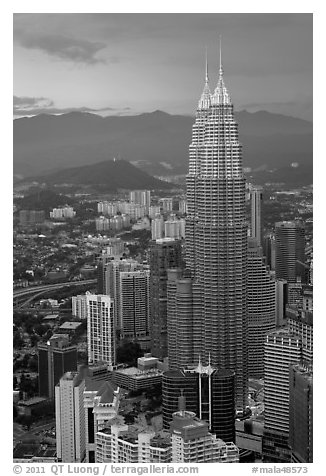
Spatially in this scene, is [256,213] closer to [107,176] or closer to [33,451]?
[107,176]

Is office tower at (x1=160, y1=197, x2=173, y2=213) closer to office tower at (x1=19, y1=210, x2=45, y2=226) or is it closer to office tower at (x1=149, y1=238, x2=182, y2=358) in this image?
office tower at (x1=149, y1=238, x2=182, y2=358)

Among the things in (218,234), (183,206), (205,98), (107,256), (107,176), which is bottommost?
(107,256)

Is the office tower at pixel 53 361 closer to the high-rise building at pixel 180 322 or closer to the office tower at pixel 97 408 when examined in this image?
the office tower at pixel 97 408

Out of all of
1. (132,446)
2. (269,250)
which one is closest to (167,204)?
(269,250)

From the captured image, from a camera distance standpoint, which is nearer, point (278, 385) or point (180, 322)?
point (278, 385)

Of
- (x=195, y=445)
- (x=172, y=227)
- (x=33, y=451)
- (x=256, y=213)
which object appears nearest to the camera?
(x=195, y=445)

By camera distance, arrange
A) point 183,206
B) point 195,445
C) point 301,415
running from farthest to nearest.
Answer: point 183,206 < point 301,415 < point 195,445
